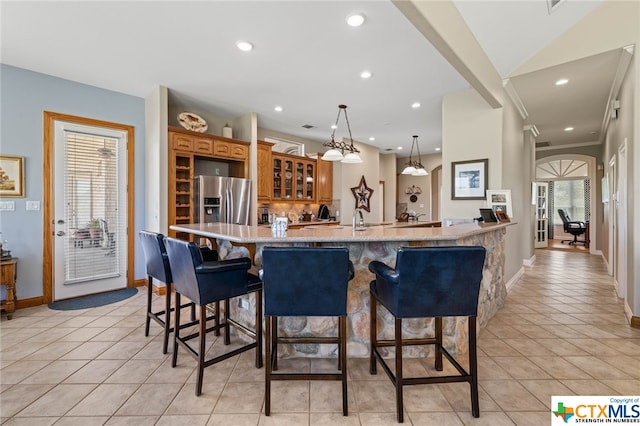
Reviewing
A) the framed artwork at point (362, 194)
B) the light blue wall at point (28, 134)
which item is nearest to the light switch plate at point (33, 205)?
the light blue wall at point (28, 134)

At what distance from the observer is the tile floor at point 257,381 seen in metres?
1.72

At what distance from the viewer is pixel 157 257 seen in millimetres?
2502

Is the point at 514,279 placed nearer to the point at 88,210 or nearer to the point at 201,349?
the point at 201,349

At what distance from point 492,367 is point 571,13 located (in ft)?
11.9

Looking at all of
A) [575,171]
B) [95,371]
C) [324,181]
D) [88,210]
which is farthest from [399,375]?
[575,171]

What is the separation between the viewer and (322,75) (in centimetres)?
363

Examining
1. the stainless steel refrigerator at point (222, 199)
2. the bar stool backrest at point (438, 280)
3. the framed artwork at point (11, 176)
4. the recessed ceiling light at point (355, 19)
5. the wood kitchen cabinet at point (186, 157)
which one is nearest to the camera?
the bar stool backrest at point (438, 280)

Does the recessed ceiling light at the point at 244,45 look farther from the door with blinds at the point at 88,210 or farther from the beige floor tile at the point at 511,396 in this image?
the beige floor tile at the point at 511,396

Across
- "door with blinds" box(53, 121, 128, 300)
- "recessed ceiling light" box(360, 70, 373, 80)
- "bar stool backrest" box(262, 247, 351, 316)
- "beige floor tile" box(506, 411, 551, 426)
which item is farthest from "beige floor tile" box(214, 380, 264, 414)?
"recessed ceiling light" box(360, 70, 373, 80)

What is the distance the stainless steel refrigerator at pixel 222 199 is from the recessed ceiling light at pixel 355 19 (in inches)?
113

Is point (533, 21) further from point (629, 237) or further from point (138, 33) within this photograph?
point (138, 33)

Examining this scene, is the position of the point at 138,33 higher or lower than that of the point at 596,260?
higher

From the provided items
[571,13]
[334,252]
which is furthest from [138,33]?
[571,13]

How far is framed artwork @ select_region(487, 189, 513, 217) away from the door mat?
193 inches
